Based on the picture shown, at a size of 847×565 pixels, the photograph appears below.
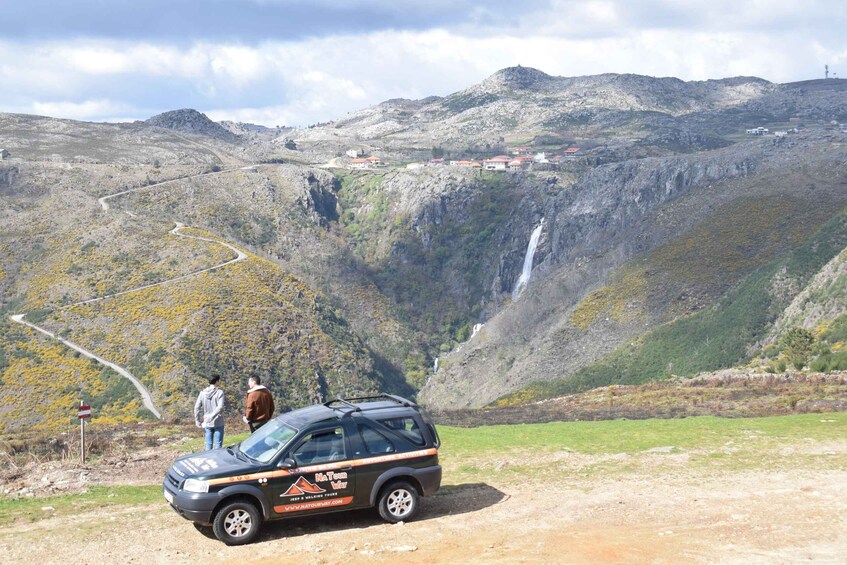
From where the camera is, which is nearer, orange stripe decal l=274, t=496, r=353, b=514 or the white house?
orange stripe decal l=274, t=496, r=353, b=514

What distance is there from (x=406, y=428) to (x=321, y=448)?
1607 millimetres

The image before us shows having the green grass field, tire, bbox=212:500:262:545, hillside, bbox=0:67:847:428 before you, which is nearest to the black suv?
tire, bbox=212:500:262:545

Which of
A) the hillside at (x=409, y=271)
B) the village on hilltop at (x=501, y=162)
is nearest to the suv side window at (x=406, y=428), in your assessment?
the hillside at (x=409, y=271)

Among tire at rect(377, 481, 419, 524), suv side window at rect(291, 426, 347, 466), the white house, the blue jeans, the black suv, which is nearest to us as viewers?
the black suv

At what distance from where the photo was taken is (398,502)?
14094mm

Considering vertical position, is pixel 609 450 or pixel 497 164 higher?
pixel 497 164

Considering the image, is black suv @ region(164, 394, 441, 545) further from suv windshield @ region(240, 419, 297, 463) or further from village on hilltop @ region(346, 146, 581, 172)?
village on hilltop @ region(346, 146, 581, 172)

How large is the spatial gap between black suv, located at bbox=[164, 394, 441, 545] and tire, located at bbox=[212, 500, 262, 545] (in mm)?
16

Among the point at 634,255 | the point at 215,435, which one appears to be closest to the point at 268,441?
the point at 215,435

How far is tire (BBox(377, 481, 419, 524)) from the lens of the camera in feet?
45.8

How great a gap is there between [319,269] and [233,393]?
5593 cm

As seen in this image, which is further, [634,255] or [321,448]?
[634,255]

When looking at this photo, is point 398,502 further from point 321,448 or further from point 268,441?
point 268,441

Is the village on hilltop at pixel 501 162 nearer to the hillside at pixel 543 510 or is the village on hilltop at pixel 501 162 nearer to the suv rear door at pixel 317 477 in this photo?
the hillside at pixel 543 510
